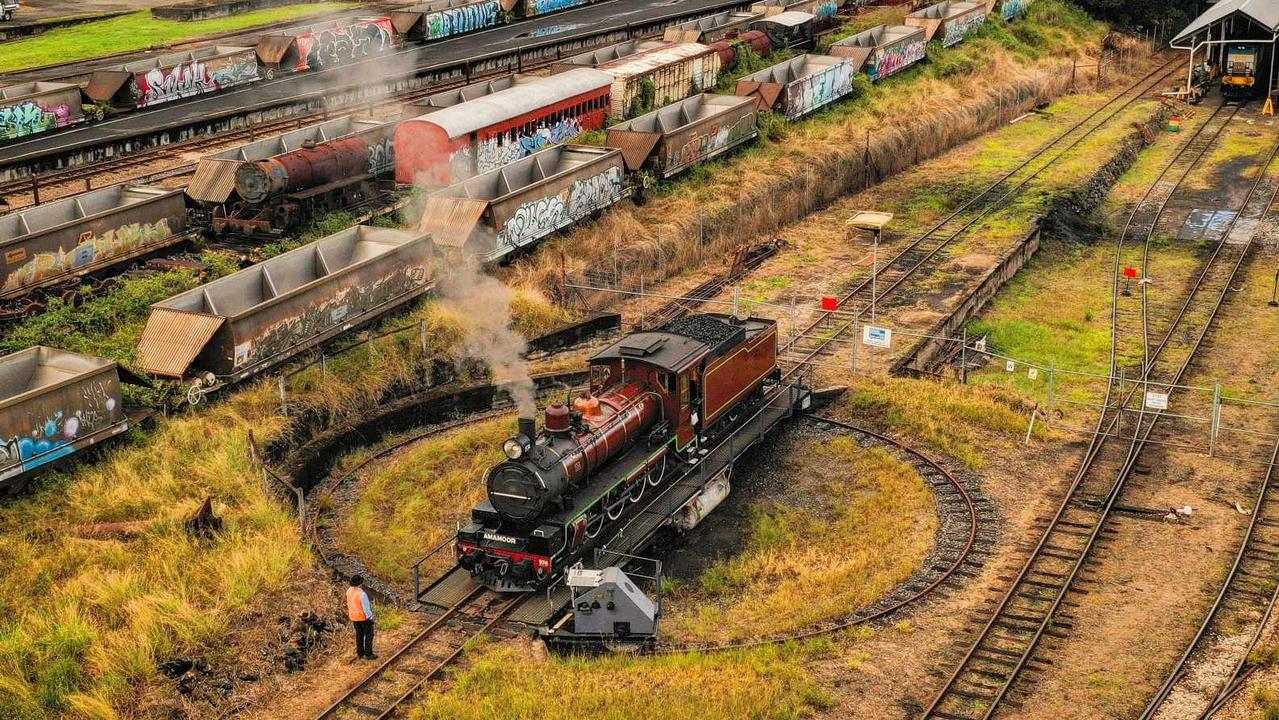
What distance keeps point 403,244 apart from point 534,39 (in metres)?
37.4

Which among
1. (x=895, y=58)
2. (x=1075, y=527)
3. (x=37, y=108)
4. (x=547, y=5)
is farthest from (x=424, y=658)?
(x=547, y=5)

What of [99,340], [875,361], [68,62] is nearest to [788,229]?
[875,361]

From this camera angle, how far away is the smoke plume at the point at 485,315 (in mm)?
30875

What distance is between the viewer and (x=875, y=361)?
3297 cm

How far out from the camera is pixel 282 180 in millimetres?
38031

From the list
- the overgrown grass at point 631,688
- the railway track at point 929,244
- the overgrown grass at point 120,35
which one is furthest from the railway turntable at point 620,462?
the overgrown grass at point 120,35

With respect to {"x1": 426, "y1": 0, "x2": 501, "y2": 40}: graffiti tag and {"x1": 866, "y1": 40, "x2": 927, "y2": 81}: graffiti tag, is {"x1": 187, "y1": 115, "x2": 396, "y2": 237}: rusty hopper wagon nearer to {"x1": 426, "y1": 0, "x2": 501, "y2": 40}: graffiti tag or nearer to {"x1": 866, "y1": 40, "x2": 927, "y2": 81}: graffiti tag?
{"x1": 866, "y1": 40, "x2": 927, "y2": 81}: graffiti tag

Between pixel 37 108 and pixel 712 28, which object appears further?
pixel 712 28

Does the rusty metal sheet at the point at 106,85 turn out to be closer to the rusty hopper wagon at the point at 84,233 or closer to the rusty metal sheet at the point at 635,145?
the rusty hopper wagon at the point at 84,233

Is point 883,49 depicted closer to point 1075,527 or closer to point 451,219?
point 451,219

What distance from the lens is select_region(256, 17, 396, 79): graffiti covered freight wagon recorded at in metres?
59.3

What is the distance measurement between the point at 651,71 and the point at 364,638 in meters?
34.8

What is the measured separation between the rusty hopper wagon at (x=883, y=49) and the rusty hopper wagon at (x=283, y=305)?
29855 mm

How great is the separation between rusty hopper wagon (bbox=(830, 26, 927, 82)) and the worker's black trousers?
4267 cm
